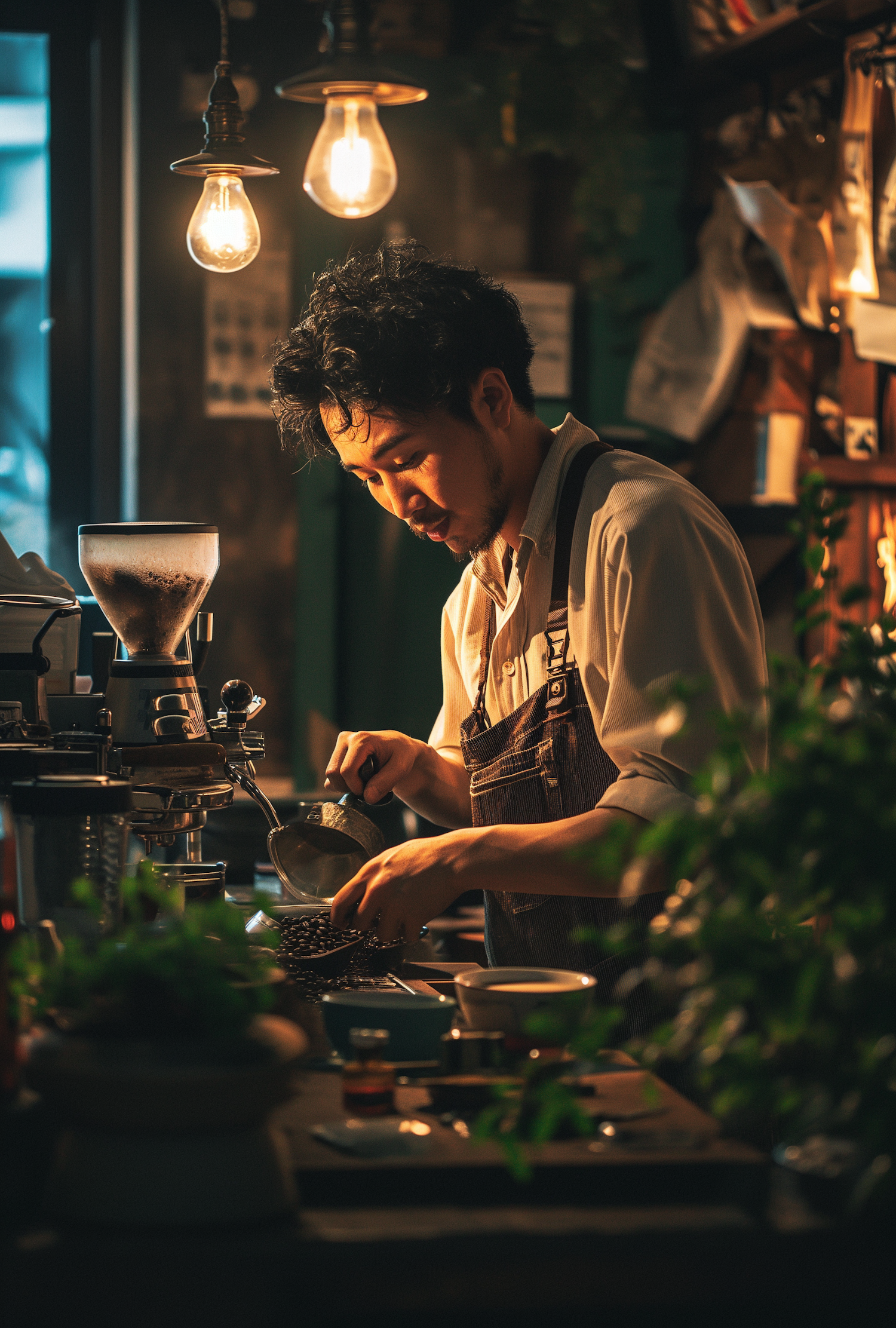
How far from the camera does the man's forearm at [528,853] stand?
169 centimetres

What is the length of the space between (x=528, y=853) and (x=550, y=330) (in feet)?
7.36

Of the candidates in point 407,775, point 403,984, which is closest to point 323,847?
point 403,984

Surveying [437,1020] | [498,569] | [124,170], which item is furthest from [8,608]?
[124,170]

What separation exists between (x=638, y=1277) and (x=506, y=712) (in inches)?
53.9

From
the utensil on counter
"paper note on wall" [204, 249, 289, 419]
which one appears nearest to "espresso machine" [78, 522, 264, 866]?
the utensil on counter

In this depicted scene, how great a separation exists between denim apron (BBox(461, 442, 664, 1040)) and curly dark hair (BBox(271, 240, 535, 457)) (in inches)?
8.4

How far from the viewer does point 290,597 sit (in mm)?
3594

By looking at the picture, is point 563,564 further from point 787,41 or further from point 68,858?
point 787,41

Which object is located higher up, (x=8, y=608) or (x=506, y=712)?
(x=8, y=608)

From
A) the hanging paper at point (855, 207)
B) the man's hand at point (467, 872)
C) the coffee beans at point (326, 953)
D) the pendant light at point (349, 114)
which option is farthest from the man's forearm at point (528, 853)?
the hanging paper at point (855, 207)

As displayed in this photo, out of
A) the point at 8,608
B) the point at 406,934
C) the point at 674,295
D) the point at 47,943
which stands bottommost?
the point at 406,934

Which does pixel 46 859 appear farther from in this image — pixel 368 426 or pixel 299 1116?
pixel 368 426

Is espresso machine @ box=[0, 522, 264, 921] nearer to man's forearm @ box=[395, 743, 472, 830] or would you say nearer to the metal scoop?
the metal scoop

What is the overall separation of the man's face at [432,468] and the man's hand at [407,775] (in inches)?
13.2
